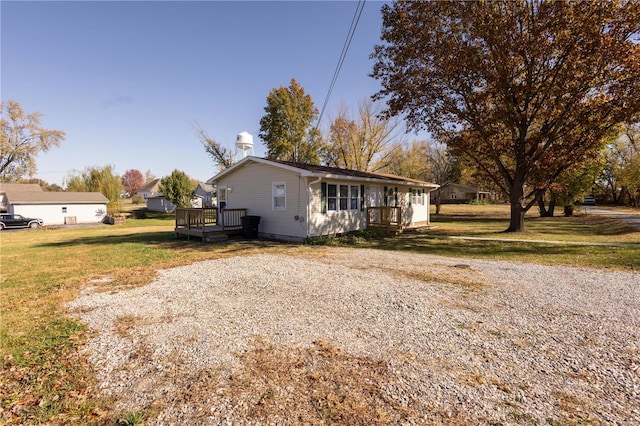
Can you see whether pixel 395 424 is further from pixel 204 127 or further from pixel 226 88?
pixel 204 127

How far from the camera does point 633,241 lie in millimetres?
11016

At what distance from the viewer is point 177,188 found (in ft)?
108

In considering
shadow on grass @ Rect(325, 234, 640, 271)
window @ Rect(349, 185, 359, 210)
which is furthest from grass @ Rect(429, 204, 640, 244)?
window @ Rect(349, 185, 359, 210)

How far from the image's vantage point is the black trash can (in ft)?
43.9

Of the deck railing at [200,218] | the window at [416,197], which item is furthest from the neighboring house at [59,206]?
the window at [416,197]

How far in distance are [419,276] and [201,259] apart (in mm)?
6204

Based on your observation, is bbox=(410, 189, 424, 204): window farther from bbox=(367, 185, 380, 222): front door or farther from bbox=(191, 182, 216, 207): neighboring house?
bbox=(191, 182, 216, 207): neighboring house

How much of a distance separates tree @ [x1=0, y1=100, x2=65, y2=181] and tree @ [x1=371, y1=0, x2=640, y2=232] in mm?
37571

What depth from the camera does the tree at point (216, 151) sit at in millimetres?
31797

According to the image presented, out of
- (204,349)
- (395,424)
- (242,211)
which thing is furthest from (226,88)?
(395,424)

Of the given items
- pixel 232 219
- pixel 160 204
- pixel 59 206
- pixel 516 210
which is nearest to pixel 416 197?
pixel 516 210

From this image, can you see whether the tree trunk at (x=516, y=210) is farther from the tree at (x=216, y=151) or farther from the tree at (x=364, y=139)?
the tree at (x=216, y=151)

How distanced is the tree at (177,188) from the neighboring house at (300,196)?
1995 centimetres

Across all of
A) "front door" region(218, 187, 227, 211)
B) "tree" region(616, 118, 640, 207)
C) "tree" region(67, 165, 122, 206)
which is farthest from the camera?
"tree" region(67, 165, 122, 206)
